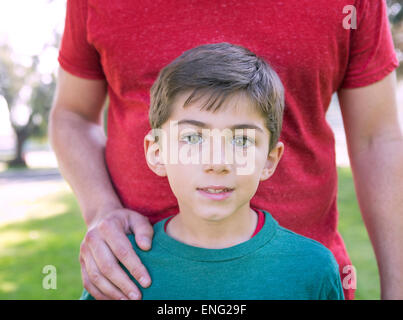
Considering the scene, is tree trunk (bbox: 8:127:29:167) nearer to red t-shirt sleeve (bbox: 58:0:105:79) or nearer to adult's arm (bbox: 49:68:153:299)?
adult's arm (bbox: 49:68:153:299)

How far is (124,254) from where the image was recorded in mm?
1403

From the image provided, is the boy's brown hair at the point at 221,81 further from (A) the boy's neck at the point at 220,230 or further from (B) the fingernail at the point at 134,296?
(B) the fingernail at the point at 134,296

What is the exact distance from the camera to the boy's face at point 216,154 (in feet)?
4.09

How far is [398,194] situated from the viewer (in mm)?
1599

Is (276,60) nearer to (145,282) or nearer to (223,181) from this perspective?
(223,181)

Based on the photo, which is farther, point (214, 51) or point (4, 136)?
point (4, 136)

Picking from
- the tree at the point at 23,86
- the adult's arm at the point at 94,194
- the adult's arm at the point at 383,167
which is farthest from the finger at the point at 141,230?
the tree at the point at 23,86

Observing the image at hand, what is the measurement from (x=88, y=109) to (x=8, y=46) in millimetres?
24019

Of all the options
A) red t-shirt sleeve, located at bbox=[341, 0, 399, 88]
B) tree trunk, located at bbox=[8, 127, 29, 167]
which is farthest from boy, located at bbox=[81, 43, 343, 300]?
tree trunk, located at bbox=[8, 127, 29, 167]

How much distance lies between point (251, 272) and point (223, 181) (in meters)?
0.30

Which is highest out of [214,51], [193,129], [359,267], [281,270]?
[214,51]

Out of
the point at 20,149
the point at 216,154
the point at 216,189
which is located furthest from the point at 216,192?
the point at 20,149
